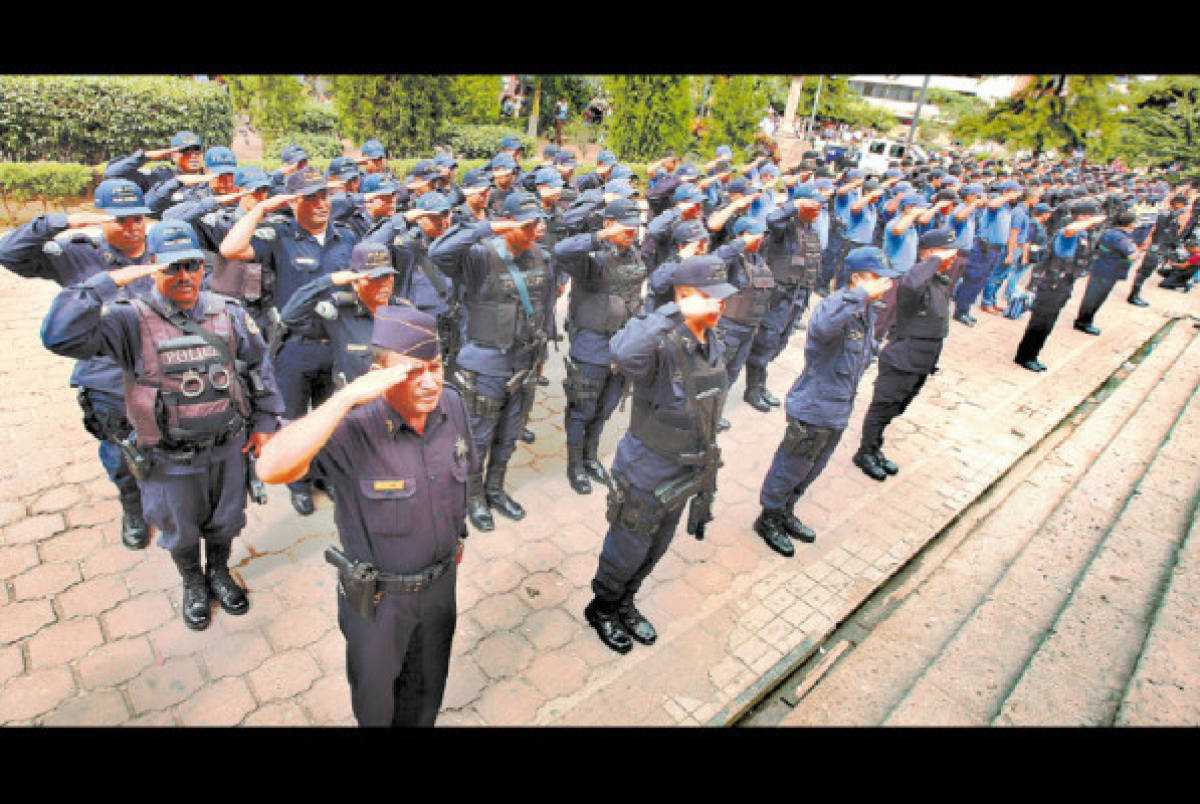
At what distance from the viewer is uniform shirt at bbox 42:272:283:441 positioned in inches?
121

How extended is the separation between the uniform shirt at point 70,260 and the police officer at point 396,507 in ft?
6.48

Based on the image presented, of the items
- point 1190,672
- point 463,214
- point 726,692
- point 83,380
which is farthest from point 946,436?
point 83,380

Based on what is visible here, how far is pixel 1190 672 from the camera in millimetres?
4191

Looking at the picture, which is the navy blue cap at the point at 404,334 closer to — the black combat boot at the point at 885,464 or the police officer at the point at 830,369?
the police officer at the point at 830,369

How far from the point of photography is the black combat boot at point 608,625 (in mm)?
4156

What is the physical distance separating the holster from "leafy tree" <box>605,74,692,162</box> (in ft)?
56.1

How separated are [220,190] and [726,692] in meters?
7.40

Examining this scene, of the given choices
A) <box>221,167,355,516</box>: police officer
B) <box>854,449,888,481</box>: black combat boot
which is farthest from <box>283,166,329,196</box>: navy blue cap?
<box>854,449,888,481</box>: black combat boot

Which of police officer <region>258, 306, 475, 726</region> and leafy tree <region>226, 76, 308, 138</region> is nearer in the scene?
police officer <region>258, 306, 475, 726</region>

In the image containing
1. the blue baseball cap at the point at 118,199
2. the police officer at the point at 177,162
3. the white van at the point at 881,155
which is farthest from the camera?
the white van at the point at 881,155

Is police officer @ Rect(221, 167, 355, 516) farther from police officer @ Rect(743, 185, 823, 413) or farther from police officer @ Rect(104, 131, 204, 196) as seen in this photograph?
police officer @ Rect(743, 185, 823, 413)

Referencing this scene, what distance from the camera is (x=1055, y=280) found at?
919cm

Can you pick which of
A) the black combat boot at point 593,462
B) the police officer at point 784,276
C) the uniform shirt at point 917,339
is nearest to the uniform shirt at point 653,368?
the black combat boot at point 593,462

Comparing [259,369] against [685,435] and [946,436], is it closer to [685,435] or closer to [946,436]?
[685,435]
